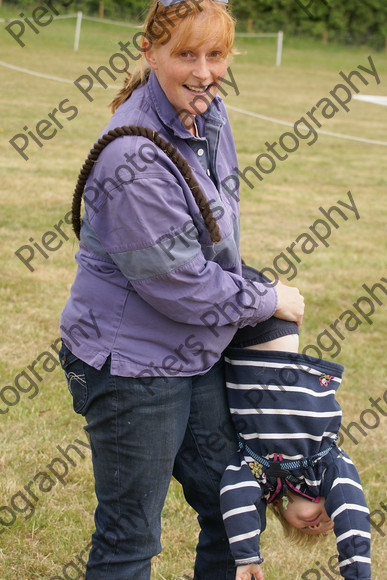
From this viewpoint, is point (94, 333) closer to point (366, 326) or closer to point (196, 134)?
point (196, 134)

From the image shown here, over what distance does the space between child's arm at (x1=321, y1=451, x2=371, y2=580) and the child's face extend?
82mm

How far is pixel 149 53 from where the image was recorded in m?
1.82

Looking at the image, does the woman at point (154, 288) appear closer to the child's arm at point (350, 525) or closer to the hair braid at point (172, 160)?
the hair braid at point (172, 160)

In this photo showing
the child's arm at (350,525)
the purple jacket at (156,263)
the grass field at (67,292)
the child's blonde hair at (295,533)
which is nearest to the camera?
the purple jacket at (156,263)

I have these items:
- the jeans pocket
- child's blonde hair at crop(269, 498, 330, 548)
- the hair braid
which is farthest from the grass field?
the hair braid

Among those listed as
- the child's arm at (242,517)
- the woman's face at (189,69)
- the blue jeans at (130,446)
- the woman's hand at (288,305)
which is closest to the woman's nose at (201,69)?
the woman's face at (189,69)

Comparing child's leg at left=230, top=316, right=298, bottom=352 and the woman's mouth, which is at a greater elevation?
the woman's mouth

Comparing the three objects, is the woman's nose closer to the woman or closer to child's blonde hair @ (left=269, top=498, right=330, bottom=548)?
the woman

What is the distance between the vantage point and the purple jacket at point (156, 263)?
5.57 ft

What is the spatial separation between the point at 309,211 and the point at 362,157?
343cm

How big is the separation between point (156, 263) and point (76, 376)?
1.28 ft

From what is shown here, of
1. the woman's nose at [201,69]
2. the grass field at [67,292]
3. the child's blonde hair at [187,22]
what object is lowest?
the grass field at [67,292]

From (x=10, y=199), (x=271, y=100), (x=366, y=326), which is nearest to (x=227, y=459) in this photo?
(x=366, y=326)

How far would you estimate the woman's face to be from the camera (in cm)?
176
